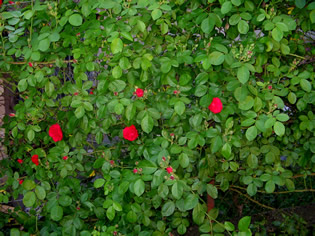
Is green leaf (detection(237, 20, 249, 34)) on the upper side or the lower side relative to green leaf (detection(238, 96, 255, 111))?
upper

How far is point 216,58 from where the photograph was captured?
4.35ft

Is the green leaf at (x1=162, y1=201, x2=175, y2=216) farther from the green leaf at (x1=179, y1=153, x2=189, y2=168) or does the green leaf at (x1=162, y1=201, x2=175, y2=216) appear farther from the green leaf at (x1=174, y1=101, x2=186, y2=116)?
the green leaf at (x1=174, y1=101, x2=186, y2=116)

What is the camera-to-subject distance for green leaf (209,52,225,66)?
132 cm

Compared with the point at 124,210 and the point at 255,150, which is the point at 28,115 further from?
the point at 255,150

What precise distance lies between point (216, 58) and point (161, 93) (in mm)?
373

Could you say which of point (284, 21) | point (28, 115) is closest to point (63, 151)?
point (28, 115)

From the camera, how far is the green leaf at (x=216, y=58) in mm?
1318

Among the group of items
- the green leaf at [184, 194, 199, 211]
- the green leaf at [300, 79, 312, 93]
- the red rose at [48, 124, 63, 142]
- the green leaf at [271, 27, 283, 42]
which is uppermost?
the green leaf at [271, 27, 283, 42]

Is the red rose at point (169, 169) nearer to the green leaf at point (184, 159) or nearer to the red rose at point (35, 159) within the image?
the green leaf at point (184, 159)

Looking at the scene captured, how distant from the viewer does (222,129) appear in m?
1.67

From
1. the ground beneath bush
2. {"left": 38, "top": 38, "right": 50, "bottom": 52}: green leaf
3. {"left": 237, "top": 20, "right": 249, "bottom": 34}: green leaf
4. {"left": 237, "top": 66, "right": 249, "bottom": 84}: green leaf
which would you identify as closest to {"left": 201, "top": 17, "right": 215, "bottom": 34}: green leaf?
{"left": 237, "top": 20, "right": 249, "bottom": 34}: green leaf

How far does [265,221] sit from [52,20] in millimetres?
2022

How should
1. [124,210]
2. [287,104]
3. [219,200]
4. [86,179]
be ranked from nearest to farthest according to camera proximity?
[124,210] < [287,104] < [86,179] < [219,200]

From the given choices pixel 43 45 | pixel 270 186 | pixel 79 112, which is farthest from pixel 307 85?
pixel 43 45
